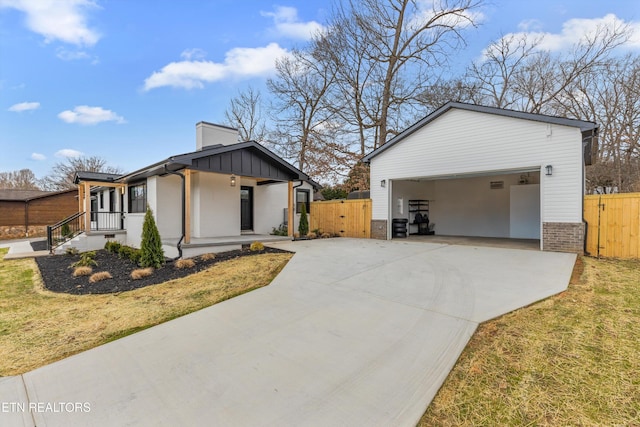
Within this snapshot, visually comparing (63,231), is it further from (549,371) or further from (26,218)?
(549,371)

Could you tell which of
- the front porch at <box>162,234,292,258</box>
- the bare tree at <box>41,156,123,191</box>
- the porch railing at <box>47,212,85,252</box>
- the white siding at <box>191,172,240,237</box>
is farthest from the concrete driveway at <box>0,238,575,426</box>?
the bare tree at <box>41,156,123,191</box>

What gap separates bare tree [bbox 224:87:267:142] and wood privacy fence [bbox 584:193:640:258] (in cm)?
2211

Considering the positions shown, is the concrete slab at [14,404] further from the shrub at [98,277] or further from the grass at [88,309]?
the shrub at [98,277]

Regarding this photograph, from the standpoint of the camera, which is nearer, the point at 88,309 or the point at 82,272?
the point at 88,309

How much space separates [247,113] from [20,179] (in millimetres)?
29421

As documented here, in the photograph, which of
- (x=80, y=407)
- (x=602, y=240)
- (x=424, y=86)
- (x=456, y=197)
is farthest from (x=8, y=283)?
(x=424, y=86)

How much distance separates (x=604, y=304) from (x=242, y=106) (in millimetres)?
25874

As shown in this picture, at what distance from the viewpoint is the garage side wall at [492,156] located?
814cm

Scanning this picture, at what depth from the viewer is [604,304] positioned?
158 inches

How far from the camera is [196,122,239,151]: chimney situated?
11373 mm

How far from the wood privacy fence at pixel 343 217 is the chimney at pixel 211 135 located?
529cm

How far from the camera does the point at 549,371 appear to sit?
2566 mm

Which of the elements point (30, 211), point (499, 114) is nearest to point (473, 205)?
point (499, 114)

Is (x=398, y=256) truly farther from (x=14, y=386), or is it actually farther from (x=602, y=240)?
(x=14, y=386)
